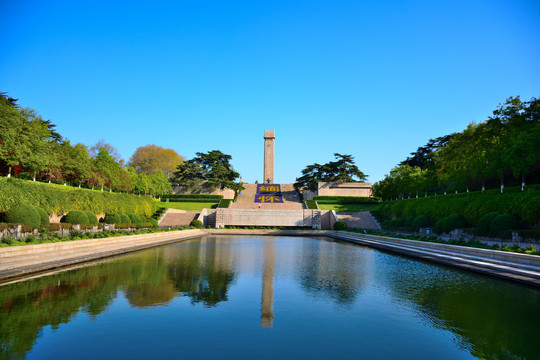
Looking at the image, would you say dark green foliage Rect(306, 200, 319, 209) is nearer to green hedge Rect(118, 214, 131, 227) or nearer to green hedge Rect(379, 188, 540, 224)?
green hedge Rect(379, 188, 540, 224)

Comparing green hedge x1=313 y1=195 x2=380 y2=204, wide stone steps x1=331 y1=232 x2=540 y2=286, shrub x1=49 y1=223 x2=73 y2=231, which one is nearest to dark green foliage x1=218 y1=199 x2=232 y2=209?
green hedge x1=313 y1=195 x2=380 y2=204

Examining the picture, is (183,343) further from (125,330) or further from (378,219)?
(378,219)

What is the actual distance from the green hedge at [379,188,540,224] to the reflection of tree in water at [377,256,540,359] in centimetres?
992

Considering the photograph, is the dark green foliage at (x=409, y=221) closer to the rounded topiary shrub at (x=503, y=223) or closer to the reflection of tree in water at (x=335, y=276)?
the rounded topiary shrub at (x=503, y=223)

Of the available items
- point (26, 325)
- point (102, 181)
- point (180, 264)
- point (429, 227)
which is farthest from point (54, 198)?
point (429, 227)

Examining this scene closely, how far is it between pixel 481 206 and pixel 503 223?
3.99 meters

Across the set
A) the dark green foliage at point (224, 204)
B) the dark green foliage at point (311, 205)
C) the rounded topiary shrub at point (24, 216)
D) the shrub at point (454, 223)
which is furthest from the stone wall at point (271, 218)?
the rounded topiary shrub at point (24, 216)

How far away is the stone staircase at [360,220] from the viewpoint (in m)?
40.8

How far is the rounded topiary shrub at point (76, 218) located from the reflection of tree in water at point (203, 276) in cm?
1320

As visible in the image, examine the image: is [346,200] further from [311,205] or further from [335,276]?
[335,276]

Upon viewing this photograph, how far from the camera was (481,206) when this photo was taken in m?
23.1

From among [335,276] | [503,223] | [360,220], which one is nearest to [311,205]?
[360,220]

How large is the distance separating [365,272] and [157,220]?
33.6m

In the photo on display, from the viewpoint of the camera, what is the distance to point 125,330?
5.82 m
